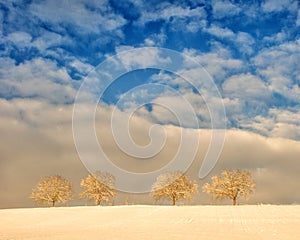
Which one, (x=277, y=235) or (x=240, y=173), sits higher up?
(x=240, y=173)

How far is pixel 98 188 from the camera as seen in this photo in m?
85.4

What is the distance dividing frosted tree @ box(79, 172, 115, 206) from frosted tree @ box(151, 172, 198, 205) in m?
9.86

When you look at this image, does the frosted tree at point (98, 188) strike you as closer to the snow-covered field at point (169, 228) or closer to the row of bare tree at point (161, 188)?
the row of bare tree at point (161, 188)

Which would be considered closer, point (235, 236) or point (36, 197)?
point (235, 236)

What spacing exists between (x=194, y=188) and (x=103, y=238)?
217ft

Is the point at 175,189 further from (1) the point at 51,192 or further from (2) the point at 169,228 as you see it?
(2) the point at 169,228

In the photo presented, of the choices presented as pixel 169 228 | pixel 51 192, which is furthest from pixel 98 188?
pixel 169 228

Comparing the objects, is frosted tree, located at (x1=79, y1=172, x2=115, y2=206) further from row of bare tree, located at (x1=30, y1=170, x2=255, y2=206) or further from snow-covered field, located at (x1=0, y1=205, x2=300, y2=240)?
snow-covered field, located at (x1=0, y1=205, x2=300, y2=240)

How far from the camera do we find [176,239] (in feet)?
68.5

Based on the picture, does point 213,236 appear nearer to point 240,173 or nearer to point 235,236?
point 235,236

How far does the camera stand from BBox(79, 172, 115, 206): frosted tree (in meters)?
84.8

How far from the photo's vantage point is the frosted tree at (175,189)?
278ft

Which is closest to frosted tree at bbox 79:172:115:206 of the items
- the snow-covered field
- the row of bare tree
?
the row of bare tree

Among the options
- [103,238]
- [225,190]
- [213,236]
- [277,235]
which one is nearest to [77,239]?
[103,238]
